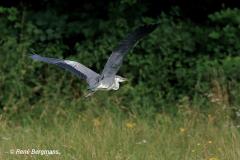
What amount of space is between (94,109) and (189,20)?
2198mm

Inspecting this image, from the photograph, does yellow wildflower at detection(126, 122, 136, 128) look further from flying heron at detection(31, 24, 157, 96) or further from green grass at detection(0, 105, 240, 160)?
flying heron at detection(31, 24, 157, 96)

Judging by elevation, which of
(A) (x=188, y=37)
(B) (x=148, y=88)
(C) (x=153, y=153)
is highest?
(A) (x=188, y=37)

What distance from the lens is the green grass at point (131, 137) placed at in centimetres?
499

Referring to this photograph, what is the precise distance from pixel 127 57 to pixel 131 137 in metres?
2.76

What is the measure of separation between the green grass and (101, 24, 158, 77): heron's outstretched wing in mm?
882

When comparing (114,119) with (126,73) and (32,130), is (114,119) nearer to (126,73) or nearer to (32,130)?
(32,130)

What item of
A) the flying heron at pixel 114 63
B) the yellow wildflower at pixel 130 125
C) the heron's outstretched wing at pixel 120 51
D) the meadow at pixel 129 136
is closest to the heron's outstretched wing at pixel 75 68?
the flying heron at pixel 114 63

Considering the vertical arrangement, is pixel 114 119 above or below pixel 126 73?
below

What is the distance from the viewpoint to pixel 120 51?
13.5 ft

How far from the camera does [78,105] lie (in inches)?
288

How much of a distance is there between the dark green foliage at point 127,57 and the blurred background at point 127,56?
1 cm

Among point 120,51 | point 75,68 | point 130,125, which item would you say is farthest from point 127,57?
point 120,51

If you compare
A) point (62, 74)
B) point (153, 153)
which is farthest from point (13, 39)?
point (153, 153)

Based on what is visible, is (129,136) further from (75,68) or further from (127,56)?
(127,56)
